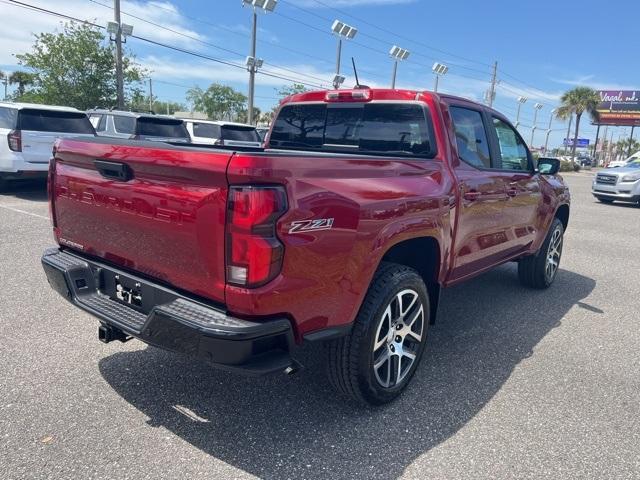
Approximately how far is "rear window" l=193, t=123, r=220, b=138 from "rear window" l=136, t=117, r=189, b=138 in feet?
6.06

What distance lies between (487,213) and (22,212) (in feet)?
26.1

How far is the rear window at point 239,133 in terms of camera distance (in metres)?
14.7

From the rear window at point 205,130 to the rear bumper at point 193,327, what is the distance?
12781mm

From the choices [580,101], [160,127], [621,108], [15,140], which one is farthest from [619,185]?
[621,108]

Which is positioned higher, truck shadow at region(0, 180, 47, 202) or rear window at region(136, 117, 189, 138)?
rear window at region(136, 117, 189, 138)

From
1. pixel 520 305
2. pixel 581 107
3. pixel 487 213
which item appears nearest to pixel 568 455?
pixel 487 213

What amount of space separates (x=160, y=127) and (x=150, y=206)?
436 inches

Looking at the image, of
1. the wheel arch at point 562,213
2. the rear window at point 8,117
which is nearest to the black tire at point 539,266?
the wheel arch at point 562,213

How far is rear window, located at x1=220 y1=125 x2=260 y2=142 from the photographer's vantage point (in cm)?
1471

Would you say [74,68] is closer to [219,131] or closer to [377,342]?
[219,131]

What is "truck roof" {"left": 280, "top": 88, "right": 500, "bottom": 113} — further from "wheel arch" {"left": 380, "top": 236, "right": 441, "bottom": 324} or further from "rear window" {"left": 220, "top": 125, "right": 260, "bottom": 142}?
"rear window" {"left": 220, "top": 125, "right": 260, "bottom": 142}

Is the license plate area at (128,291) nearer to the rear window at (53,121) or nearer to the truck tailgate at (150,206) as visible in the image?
the truck tailgate at (150,206)

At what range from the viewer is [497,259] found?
15.0ft

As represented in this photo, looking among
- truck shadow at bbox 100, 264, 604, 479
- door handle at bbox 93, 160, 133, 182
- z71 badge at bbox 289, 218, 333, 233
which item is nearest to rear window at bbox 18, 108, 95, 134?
truck shadow at bbox 100, 264, 604, 479
